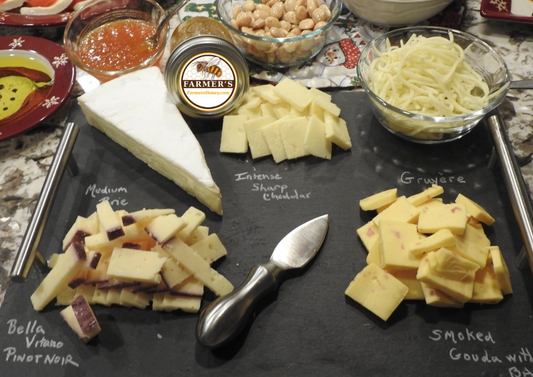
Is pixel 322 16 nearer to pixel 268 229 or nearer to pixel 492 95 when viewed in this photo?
pixel 492 95

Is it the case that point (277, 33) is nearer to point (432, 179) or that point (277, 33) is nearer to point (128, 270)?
point (432, 179)

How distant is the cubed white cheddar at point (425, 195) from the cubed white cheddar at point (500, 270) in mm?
222

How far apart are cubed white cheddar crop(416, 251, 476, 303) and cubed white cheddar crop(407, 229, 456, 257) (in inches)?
0.7

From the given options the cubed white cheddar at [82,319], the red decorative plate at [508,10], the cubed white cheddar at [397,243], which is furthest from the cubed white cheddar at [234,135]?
the red decorative plate at [508,10]

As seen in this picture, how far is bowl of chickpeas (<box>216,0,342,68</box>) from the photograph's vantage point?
1.76 meters

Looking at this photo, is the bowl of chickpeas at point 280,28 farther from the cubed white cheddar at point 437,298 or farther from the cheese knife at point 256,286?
the cubed white cheddar at point 437,298

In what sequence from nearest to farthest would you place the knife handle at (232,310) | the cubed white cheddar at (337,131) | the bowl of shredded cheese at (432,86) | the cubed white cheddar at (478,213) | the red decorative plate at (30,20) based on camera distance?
1. the knife handle at (232,310)
2. the cubed white cheddar at (478,213)
3. the bowl of shredded cheese at (432,86)
4. the cubed white cheddar at (337,131)
5. the red decorative plate at (30,20)

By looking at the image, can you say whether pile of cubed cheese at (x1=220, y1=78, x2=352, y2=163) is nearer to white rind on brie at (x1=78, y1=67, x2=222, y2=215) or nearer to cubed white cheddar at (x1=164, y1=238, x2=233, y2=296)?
white rind on brie at (x1=78, y1=67, x2=222, y2=215)

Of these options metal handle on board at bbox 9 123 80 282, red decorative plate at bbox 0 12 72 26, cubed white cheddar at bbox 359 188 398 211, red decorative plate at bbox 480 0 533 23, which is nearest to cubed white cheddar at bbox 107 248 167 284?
metal handle on board at bbox 9 123 80 282

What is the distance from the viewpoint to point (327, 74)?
1.86 m

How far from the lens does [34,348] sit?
1243 mm

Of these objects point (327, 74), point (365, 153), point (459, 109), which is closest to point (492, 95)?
point (459, 109)

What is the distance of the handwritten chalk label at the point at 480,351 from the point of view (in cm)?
118

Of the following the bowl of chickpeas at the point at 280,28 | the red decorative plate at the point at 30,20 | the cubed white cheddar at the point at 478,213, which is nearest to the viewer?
the cubed white cheddar at the point at 478,213
